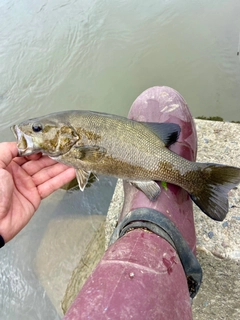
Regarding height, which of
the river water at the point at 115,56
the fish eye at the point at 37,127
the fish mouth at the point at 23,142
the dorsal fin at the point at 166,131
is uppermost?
the fish eye at the point at 37,127

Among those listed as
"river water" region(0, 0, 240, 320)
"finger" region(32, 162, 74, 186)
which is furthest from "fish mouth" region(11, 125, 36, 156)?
"river water" region(0, 0, 240, 320)

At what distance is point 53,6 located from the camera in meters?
5.89

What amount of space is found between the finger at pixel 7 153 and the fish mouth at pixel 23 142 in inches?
2.7

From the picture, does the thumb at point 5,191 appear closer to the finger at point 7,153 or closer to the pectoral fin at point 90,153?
the finger at point 7,153

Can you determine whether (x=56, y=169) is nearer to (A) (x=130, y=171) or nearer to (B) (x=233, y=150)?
(A) (x=130, y=171)

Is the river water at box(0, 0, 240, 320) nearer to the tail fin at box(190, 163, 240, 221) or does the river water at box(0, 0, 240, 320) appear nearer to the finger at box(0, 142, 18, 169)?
the finger at box(0, 142, 18, 169)

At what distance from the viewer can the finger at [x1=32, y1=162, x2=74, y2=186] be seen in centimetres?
235

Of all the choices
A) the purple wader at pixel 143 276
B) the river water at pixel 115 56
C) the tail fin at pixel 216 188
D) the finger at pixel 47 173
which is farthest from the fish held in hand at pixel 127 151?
the river water at pixel 115 56

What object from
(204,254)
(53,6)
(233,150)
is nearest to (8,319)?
(204,254)

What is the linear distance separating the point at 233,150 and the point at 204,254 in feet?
3.39

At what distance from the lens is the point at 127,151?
6.45ft

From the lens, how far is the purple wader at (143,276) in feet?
3.93

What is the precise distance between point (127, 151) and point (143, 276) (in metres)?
0.82

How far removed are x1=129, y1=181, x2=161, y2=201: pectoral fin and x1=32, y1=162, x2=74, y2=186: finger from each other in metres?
0.63
